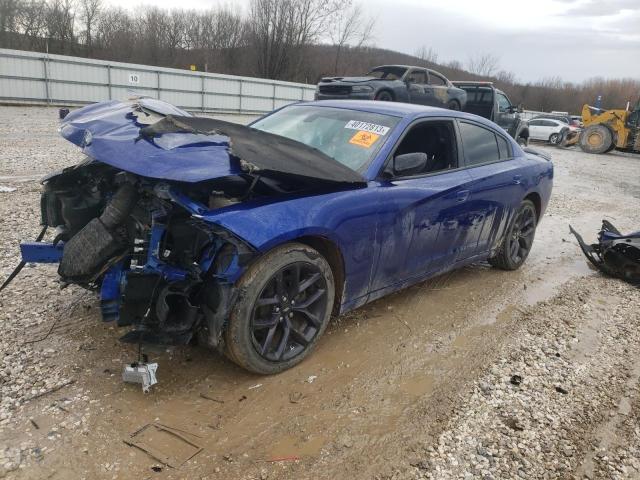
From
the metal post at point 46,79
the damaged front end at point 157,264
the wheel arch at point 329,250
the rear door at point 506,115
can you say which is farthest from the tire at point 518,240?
the metal post at point 46,79

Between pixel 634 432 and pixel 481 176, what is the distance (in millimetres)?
2297

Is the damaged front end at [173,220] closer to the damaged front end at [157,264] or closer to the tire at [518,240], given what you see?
the damaged front end at [157,264]

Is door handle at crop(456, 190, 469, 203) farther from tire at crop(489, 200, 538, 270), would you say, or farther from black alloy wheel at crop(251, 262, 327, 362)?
black alloy wheel at crop(251, 262, 327, 362)

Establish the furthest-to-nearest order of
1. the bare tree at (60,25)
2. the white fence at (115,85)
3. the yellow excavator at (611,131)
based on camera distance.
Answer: the bare tree at (60,25) → the yellow excavator at (611,131) → the white fence at (115,85)

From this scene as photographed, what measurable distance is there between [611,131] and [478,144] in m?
20.7

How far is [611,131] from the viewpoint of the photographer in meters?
21.5

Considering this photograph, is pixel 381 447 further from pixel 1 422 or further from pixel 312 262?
pixel 1 422

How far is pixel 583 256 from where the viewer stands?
251 inches

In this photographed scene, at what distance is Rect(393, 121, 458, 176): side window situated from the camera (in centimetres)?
395

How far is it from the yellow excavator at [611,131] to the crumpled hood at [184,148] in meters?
22.3

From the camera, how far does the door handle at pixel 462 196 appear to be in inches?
158

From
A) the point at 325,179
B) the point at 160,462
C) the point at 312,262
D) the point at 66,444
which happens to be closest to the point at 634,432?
the point at 312,262

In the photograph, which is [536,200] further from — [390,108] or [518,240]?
[390,108]

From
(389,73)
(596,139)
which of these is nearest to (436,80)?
(389,73)
